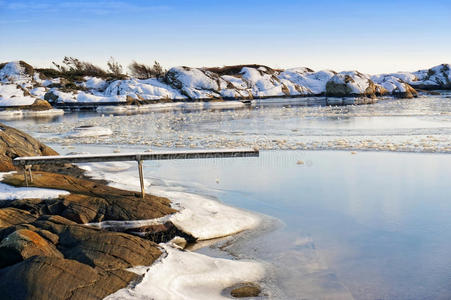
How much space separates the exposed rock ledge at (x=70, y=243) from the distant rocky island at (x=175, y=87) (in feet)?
184

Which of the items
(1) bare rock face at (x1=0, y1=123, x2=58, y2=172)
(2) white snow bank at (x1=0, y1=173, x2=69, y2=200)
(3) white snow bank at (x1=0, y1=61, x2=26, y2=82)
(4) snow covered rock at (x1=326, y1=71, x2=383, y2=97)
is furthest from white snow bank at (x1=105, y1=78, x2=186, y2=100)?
(2) white snow bank at (x1=0, y1=173, x2=69, y2=200)

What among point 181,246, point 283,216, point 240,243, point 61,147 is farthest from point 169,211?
point 61,147

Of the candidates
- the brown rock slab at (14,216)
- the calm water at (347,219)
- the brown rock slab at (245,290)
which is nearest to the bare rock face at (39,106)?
the calm water at (347,219)

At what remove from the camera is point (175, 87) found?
80.3 m

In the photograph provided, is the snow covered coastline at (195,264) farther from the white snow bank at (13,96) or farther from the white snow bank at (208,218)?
the white snow bank at (13,96)

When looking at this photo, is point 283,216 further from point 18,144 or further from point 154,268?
point 18,144

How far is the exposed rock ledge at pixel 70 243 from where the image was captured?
15.9 ft

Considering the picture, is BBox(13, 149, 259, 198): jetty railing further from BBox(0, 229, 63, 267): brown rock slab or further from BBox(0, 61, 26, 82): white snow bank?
BBox(0, 61, 26, 82): white snow bank

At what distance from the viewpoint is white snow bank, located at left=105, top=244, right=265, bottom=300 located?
5309mm

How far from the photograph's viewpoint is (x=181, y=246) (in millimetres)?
7562

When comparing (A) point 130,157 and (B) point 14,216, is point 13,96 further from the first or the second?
(B) point 14,216

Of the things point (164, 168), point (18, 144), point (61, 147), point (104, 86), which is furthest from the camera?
point (104, 86)

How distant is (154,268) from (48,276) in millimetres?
1545

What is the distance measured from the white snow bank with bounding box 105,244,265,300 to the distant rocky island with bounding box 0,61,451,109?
58.8 metres
